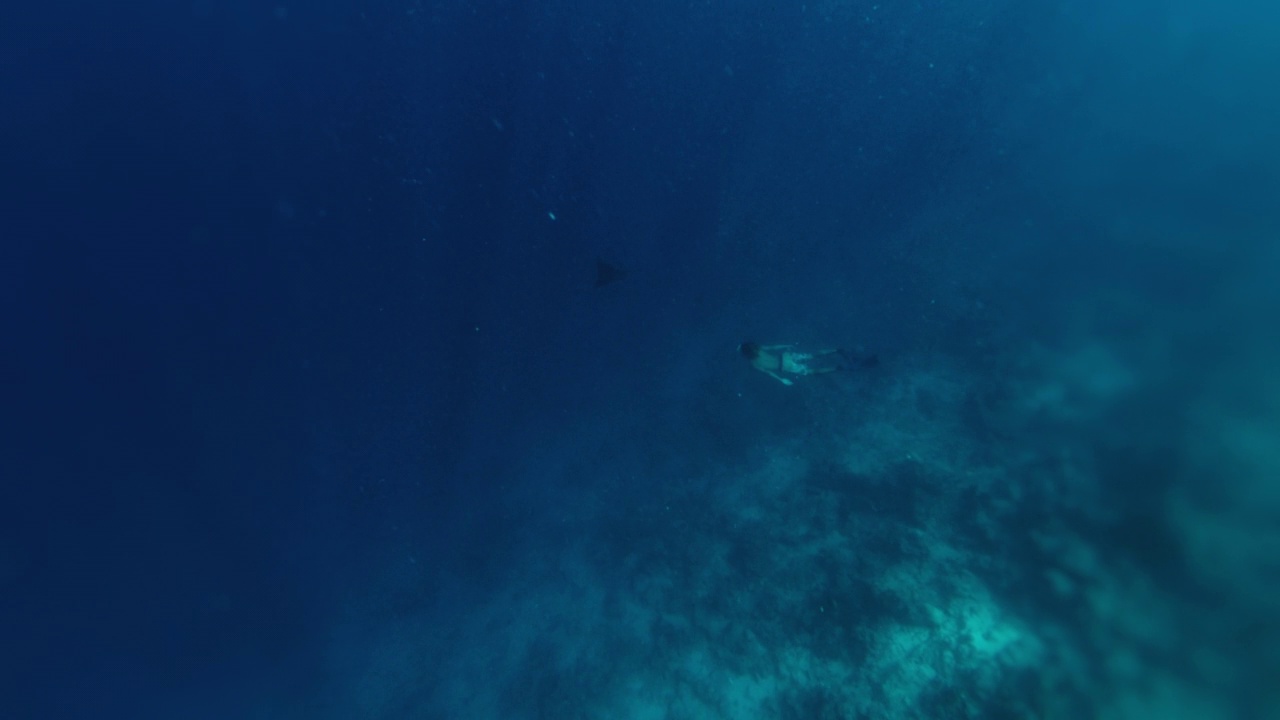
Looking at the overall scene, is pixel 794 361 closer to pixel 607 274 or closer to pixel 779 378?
pixel 779 378

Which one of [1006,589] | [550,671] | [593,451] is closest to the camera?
[1006,589]

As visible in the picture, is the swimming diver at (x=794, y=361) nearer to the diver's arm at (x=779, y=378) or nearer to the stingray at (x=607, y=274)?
the diver's arm at (x=779, y=378)

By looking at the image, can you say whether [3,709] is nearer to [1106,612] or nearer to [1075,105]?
[1106,612]

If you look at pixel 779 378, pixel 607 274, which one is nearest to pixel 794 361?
pixel 779 378

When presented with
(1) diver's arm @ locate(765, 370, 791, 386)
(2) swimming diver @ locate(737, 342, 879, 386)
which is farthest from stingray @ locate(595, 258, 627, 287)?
(1) diver's arm @ locate(765, 370, 791, 386)

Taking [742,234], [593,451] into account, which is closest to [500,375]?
[593,451]

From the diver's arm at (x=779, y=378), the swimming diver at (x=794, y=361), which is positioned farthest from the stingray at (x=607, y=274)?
the diver's arm at (x=779, y=378)
